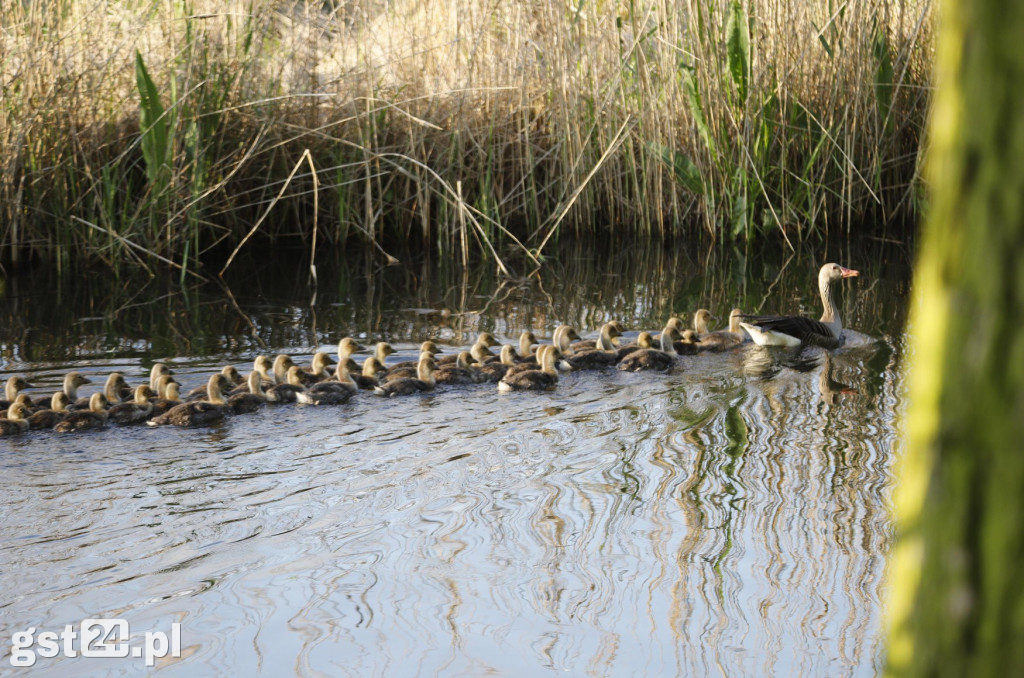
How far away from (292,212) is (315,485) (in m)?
7.31

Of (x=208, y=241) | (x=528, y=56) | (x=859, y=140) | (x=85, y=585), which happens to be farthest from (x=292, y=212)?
(x=85, y=585)

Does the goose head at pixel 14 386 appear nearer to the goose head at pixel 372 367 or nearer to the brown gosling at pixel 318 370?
the brown gosling at pixel 318 370

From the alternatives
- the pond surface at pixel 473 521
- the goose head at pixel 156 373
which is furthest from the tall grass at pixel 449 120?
the goose head at pixel 156 373

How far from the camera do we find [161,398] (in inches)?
259

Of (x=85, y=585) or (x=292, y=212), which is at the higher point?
(x=292, y=212)

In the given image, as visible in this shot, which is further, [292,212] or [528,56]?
[292,212]

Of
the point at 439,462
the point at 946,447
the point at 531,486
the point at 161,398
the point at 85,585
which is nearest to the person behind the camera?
the point at 946,447

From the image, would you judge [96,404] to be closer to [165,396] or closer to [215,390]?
[165,396]

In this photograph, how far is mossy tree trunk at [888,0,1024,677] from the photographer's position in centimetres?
112

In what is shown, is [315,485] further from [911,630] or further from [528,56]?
[528,56]

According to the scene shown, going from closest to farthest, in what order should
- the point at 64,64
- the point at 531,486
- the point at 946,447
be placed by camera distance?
the point at 946,447 → the point at 531,486 → the point at 64,64

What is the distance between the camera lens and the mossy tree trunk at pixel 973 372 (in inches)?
44.0

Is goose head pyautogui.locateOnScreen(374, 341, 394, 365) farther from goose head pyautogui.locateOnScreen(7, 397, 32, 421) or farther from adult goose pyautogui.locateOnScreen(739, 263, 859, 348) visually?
adult goose pyautogui.locateOnScreen(739, 263, 859, 348)

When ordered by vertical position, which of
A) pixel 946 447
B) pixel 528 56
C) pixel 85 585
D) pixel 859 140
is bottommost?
pixel 85 585
